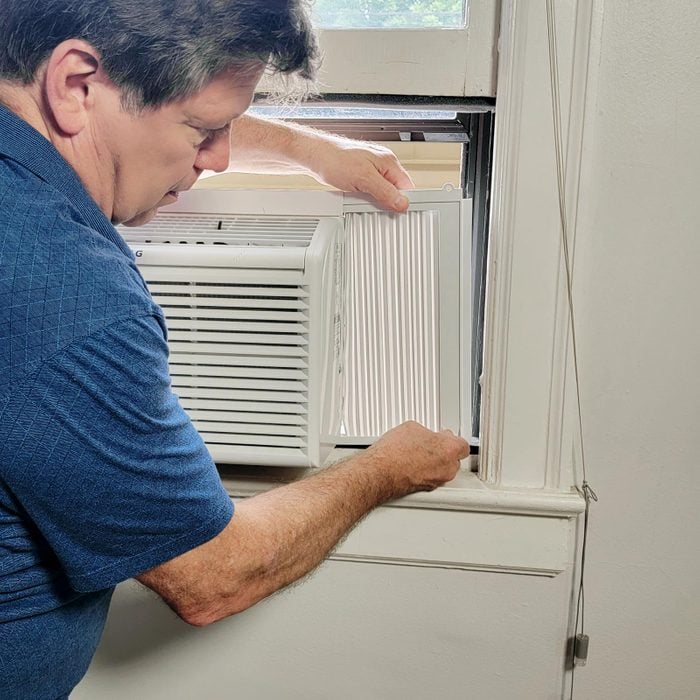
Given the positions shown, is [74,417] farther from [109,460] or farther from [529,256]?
[529,256]

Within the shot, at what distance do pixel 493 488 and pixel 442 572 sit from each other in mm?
157

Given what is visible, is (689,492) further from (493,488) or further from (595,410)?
(493,488)

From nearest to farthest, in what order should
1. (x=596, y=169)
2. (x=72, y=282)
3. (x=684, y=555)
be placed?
(x=72, y=282)
(x=596, y=169)
(x=684, y=555)

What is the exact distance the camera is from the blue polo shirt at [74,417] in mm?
642

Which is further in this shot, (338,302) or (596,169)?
(338,302)

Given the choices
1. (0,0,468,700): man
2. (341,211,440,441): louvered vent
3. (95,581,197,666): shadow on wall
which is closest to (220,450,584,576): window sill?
(341,211,440,441): louvered vent

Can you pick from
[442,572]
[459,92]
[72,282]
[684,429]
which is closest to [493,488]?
[442,572]

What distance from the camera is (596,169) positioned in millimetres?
1063

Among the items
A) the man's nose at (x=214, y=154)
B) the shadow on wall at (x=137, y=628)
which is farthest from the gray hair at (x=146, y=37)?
the shadow on wall at (x=137, y=628)

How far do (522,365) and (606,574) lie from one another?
36 cm

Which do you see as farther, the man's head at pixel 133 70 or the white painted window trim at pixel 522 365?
the white painted window trim at pixel 522 365

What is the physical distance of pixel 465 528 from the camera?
1163 mm

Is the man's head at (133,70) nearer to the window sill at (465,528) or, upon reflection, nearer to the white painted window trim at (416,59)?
the white painted window trim at (416,59)

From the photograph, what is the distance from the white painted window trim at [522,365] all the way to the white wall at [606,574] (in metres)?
0.04
